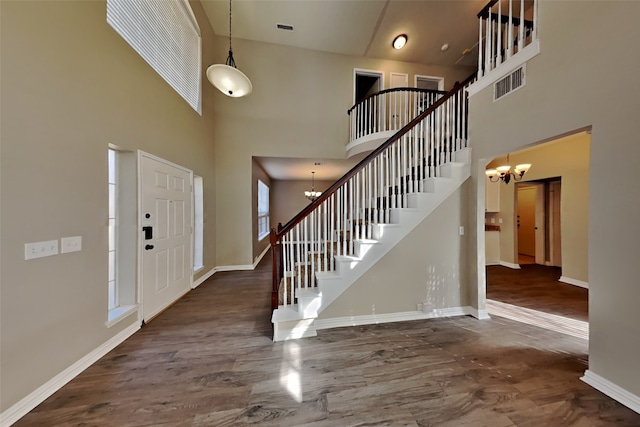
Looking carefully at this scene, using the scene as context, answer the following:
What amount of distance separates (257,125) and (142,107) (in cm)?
252

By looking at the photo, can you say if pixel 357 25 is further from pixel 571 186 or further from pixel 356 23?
pixel 571 186

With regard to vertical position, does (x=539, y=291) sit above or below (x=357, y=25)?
below

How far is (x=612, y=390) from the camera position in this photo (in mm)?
1544

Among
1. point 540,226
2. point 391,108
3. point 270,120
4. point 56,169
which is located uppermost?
point 391,108

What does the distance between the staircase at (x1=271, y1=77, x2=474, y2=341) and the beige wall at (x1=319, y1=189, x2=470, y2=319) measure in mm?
103

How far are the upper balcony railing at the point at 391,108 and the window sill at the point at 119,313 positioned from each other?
4.66 m

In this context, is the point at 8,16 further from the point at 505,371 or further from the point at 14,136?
the point at 505,371

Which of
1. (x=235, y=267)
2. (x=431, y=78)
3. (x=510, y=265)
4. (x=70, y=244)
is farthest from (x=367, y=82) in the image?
(x=70, y=244)

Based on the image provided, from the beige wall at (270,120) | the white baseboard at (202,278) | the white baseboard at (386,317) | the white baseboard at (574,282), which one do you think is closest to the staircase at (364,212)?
the white baseboard at (386,317)

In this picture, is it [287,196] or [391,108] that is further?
[287,196]

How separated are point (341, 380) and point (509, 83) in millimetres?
3272

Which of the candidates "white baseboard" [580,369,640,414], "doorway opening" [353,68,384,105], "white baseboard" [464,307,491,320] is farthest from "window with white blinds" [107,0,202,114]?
"white baseboard" [580,369,640,414]

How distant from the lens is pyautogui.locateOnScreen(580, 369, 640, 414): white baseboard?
1.45 m

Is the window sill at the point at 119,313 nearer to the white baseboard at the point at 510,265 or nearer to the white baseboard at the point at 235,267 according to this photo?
the white baseboard at the point at 235,267
